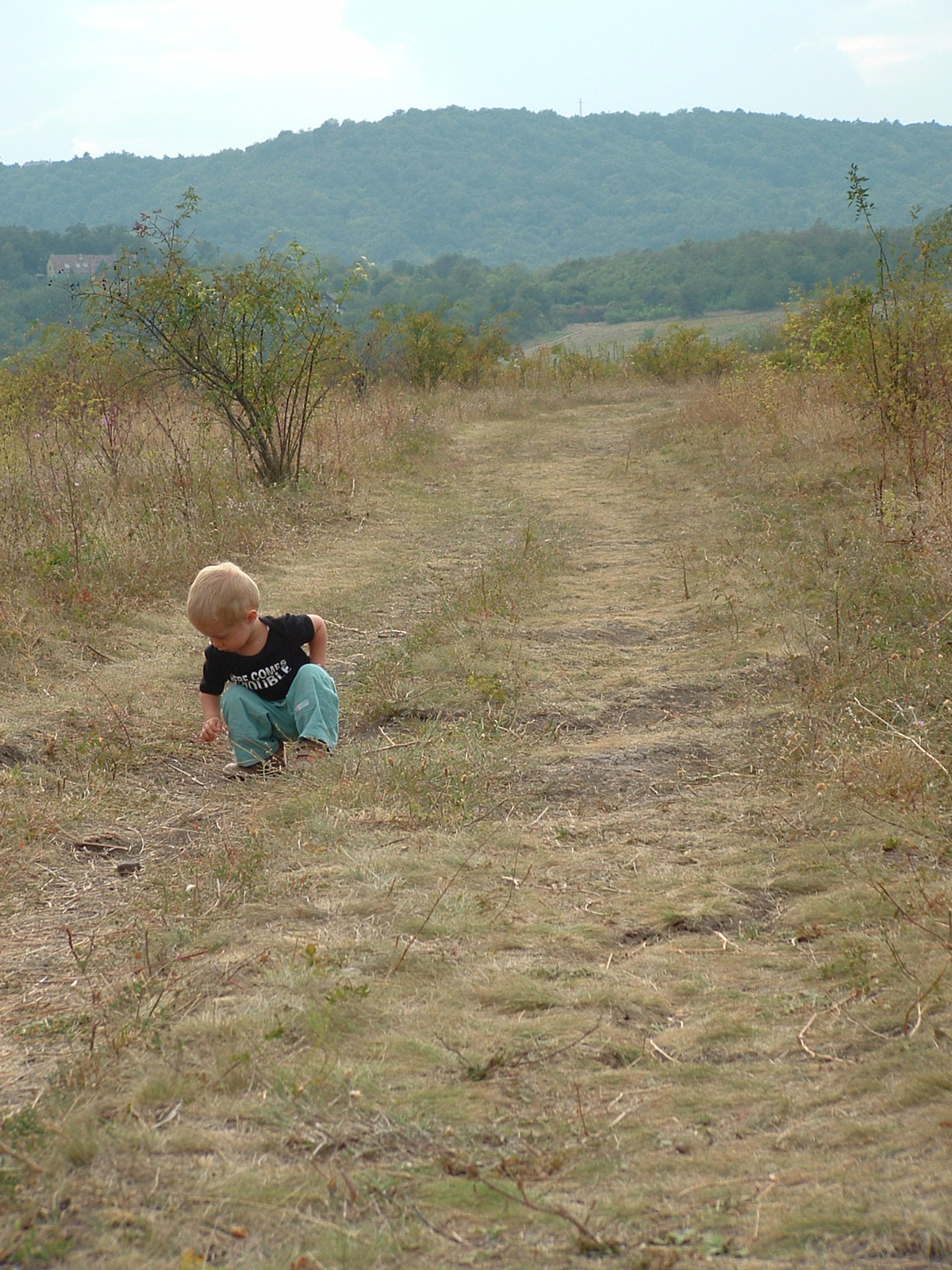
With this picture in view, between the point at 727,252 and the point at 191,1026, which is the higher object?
the point at 727,252

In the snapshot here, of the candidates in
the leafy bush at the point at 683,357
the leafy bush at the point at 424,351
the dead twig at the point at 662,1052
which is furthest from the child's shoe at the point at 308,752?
the leafy bush at the point at 683,357

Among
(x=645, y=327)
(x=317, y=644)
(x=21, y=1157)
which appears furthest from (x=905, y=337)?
(x=645, y=327)

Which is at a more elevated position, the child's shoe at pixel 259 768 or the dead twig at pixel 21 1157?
the dead twig at pixel 21 1157

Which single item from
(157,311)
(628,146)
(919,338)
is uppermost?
(628,146)

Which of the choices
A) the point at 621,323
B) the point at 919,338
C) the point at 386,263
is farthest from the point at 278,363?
the point at 386,263

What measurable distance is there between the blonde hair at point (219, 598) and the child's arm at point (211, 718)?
36cm

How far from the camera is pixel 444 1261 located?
5.36ft

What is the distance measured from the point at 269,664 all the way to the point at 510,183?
128m

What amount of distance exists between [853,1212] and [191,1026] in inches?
51.3

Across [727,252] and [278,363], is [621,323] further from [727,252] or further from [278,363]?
[278,363]

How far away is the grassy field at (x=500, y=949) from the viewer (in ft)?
5.71

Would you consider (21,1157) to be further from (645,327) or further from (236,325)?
(645,327)

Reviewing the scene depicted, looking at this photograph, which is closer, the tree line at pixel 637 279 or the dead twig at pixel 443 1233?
the dead twig at pixel 443 1233

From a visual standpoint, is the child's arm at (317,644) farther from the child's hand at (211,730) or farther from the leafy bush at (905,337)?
the leafy bush at (905,337)
